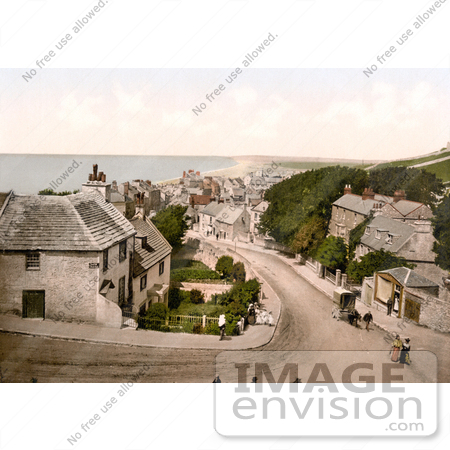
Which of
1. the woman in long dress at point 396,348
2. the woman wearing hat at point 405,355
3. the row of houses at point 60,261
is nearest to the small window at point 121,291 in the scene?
the row of houses at point 60,261

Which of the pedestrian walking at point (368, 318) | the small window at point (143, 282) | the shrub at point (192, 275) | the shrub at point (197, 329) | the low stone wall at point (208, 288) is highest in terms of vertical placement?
the shrub at point (192, 275)

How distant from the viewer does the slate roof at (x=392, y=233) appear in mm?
6781

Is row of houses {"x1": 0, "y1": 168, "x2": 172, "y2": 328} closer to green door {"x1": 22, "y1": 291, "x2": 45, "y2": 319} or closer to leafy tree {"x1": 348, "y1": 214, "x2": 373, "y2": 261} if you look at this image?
green door {"x1": 22, "y1": 291, "x2": 45, "y2": 319}

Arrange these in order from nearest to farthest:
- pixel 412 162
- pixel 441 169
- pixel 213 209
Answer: pixel 441 169 → pixel 412 162 → pixel 213 209

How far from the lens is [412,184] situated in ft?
22.5

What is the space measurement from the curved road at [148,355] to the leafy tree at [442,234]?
1598 mm

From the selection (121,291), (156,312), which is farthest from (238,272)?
(121,291)

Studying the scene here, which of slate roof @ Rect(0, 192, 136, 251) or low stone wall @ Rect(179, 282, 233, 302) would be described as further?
low stone wall @ Rect(179, 282, 233, 302)

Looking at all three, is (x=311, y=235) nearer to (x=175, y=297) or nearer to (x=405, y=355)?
(x=405, y=355)

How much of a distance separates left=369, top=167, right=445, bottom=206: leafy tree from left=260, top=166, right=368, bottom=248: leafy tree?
268 millimetres

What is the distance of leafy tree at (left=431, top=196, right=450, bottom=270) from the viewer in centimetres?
669

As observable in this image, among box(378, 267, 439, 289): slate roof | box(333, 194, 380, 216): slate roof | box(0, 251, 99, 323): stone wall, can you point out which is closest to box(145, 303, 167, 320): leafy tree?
box(0, 251, 99, 323): stone wall

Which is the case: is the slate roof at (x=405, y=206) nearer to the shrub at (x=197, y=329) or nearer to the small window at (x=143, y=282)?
the shrub at (x=197, y=329)

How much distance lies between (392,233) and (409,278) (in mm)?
792
